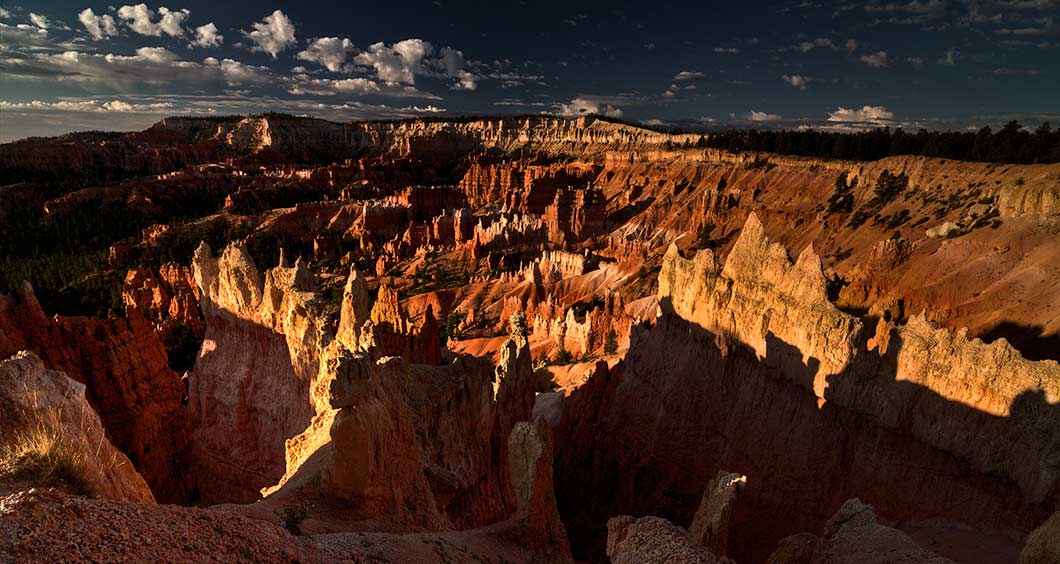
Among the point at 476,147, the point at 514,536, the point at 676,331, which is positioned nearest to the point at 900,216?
the point at 676,331

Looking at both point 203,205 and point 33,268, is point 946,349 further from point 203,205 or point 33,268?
point 203,205

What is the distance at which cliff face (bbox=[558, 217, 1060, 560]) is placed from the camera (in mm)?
13812

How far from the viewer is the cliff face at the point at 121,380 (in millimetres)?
→ 18922

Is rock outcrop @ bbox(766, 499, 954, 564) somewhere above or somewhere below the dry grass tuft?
below

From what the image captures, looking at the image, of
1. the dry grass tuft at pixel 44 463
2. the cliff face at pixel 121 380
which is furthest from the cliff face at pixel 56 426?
the cliff face at pixel 121 380

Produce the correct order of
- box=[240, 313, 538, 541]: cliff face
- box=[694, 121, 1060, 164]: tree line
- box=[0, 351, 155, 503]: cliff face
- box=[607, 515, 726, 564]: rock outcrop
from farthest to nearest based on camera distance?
box=[694, 121, 1060, 164]: tree line → box=[240, 313, 538, 541]: cliff face → box=[607, 515, 726, 564]: rock outcrop → box=[0, 351, 155, 503]: cliff face

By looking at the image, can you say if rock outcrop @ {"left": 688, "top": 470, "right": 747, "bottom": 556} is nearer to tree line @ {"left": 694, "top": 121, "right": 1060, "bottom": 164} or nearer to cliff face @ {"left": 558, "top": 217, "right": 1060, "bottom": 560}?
cliff face @ {"left": 558, "top": 217, "right": 1060, "bottom": 560}

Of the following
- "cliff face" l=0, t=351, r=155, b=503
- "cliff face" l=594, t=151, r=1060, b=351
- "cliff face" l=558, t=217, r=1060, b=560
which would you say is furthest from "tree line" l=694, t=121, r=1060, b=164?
"cliff face" l=0, t=351, r=155, b=503

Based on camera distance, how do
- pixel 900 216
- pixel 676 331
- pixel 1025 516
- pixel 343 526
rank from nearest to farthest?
pixel 343 526
pixel 1025 516
pixel 676 331
pixel 900 216

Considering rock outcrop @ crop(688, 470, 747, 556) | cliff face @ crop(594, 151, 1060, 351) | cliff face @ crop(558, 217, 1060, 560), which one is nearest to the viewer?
rock outcrop @ crop(688, 470, 747, 556)

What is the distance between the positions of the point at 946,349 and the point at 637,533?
11.7 metres

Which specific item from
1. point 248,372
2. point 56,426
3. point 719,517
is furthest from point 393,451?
point 248,372

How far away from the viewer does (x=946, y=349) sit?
1477 cm

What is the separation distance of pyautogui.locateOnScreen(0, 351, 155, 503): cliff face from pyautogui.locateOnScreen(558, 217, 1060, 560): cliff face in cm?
1760
